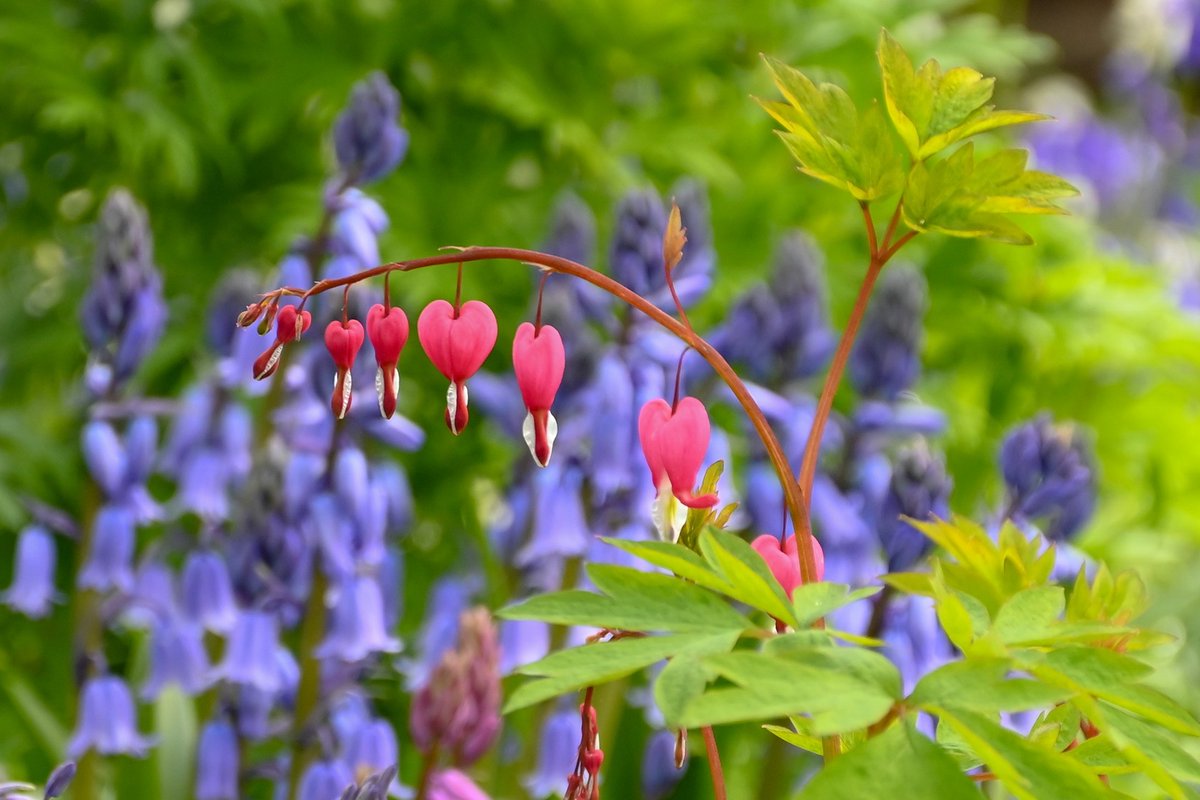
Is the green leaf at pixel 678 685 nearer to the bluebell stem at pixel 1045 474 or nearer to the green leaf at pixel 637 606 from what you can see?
the green leaf at pixel 637 606

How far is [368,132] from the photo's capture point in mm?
1433

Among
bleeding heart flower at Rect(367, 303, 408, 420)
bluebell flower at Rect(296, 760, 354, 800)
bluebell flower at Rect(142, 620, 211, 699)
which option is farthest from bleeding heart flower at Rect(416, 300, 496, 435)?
bluebell flower at Rect(142, 620, 211, 699)

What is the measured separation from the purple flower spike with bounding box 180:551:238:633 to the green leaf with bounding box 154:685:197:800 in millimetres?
120

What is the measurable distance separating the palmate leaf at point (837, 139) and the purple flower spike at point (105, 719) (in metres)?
1.09

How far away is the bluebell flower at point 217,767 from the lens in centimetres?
139

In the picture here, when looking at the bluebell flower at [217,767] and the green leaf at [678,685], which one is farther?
the bluebell flower at [217,767]

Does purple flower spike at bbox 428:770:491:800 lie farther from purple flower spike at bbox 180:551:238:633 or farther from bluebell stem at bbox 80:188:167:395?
bluebell stem at bbox 80:188:167:395

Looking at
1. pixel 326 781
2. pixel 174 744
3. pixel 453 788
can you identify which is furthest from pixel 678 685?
pixel 174 744

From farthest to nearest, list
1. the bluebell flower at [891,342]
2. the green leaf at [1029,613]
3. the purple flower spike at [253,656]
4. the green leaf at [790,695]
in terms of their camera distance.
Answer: the bluebell flower at [891,342]
the purple flower spike at [253,656]
the green leaf at [1029,613]
the green leaf at [790,695]

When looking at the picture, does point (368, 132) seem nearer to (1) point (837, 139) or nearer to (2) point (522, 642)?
(2) point (522, 642)

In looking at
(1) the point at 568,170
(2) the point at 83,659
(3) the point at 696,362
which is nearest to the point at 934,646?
(3) the point at 696,362

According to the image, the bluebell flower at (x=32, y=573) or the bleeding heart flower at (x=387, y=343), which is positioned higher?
the bleeding heart flower at (x=387, y=343)

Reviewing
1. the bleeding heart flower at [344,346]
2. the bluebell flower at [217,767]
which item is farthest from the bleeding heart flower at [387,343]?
the bluebell flower at [217,767]

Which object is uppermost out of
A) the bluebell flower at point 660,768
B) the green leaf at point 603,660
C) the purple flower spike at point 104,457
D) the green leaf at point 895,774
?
the purple flower spike at point 104,457
